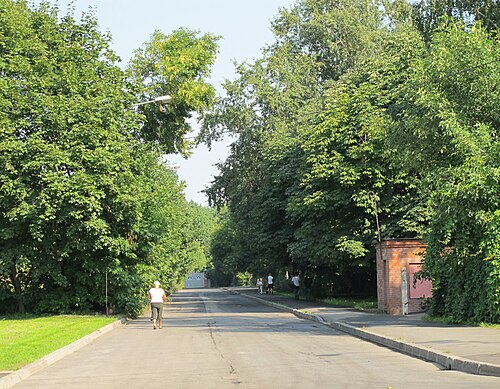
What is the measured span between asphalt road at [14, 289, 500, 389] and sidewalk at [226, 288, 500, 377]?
0.34 metres


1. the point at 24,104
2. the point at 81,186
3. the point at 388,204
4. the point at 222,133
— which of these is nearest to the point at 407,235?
the point at 388,204

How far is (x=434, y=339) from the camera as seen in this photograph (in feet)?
61.5

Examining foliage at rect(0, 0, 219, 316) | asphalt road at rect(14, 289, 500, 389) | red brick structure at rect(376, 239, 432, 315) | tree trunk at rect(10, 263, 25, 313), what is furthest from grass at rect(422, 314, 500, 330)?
tree trunk at rect(10, 263, 25, 313)

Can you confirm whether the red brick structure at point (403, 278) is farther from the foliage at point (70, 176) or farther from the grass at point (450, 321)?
the foliage at point (70, 176)

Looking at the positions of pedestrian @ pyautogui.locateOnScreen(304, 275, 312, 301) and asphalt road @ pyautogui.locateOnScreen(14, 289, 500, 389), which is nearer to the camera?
asphalt road @ pyautogui.locateOnScreen(14, 289, 500, 389)

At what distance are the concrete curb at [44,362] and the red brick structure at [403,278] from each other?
11985mm

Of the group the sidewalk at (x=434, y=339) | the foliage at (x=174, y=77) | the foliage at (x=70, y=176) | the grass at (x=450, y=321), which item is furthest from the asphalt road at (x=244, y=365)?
the foliage at (x=174, y=77)

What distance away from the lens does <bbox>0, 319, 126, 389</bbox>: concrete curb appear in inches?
499

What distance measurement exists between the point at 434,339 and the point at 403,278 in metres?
12.9

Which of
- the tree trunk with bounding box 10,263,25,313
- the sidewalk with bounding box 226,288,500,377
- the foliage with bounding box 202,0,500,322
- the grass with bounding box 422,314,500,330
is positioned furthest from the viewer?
the tree trunk with bounding box 10,263,25,313

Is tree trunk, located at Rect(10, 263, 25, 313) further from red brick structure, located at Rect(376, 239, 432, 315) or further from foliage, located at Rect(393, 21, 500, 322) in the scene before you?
foliage, located at Rect(393, 21, 500, 322)

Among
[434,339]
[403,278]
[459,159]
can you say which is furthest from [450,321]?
[434,339]

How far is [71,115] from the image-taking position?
32.1m

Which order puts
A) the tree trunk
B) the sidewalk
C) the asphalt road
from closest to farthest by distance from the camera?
1. the asphalt road
2. the sidewalk
3. the tree trunk
